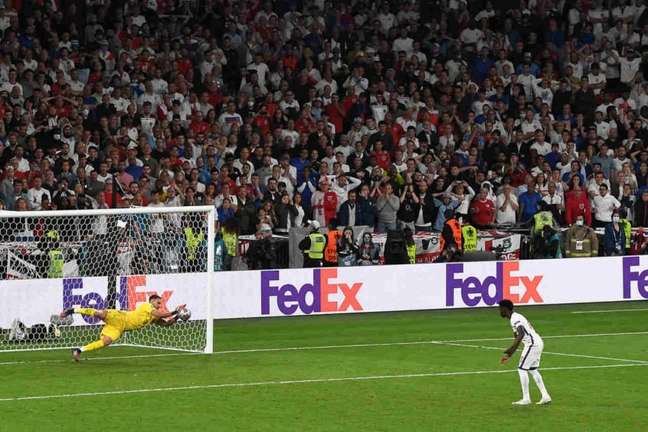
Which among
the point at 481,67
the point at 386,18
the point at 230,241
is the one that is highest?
the point at 386,18

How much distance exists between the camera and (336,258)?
30625 mm

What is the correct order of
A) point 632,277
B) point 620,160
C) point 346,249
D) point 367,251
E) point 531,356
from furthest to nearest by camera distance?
point 620,160, point 367,251, point 632,277, point 346,249, point 531,356

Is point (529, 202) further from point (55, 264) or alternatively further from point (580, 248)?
point (55, 264)

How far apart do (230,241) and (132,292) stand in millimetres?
5151

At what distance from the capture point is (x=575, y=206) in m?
33.7

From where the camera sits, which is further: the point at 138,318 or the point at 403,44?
the point at 403,44

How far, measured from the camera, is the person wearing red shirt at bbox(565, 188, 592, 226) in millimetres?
33656

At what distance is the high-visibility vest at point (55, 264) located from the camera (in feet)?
81.7

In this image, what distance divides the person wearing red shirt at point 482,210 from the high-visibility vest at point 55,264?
1129 centimetres

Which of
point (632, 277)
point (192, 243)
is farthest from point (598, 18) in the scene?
point (192, 243)

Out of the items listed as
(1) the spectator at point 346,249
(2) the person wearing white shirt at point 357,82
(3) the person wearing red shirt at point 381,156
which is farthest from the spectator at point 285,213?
(2) the person wearing white shirt at point 357,82

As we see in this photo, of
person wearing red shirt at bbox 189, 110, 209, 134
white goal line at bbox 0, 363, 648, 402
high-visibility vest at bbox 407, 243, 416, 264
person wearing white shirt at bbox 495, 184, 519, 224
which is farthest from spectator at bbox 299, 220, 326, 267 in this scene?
white goal line at bbox 0, 363, 648, 402

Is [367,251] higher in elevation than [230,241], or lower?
lower

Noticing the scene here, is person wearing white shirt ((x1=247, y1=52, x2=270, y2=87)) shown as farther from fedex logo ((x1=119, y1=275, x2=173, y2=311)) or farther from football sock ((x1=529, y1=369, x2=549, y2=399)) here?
football sock ((x1=529, y1=369, x2=549, y2=399))
